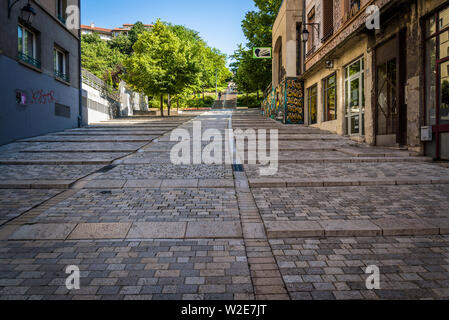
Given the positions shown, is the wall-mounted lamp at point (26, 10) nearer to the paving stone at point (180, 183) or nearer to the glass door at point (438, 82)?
the paving stone at point (180, 183)

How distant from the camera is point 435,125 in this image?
27.0 feet

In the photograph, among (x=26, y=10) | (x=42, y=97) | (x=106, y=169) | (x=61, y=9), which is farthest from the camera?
(x=61, y=9)

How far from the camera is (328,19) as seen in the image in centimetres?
1634

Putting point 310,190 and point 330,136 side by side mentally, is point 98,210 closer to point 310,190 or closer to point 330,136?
point 310,190

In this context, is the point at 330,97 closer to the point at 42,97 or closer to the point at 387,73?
the point at 387,73

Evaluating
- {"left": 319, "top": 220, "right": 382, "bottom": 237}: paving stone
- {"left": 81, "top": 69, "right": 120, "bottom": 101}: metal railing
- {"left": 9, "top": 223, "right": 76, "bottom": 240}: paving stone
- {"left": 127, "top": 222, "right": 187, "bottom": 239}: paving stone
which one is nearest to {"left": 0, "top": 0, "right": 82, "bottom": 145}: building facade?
{"left": 81, "top": 69, "right": 120, "bottom": 101}: metal railing

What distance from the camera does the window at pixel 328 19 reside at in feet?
51.8

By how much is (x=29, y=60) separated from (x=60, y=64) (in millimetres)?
3815

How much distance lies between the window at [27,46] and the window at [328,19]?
14188 millimetres

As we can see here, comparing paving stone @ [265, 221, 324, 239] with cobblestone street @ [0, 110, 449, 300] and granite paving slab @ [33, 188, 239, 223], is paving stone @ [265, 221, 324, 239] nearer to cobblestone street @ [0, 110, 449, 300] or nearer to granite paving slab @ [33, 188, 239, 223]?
cobblestone street @ [0, 110, 449, 300]

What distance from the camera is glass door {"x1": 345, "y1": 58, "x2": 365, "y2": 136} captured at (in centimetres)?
1259

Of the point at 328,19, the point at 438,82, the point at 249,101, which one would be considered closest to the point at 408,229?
the point at 438,82
